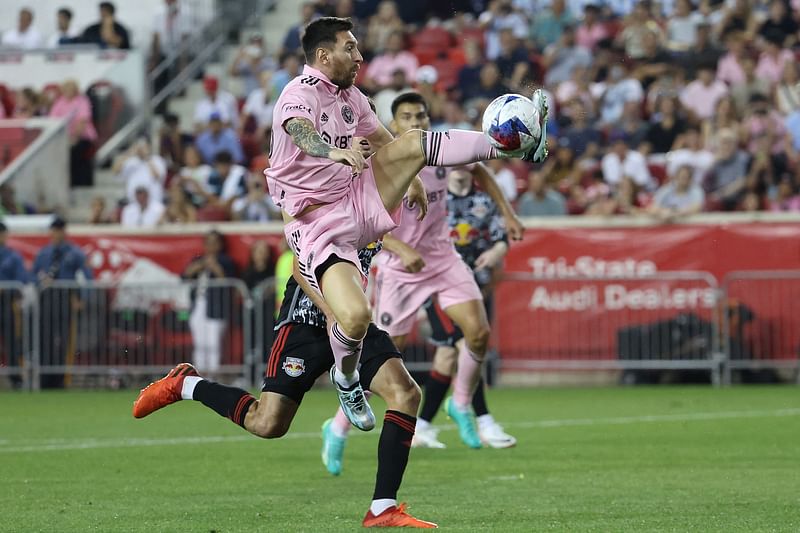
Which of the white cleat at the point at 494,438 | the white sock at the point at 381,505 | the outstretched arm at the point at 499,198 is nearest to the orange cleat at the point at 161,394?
the white sock at the point at 381,505

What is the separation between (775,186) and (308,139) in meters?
14.3

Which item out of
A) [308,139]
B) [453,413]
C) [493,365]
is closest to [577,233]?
[493,365]

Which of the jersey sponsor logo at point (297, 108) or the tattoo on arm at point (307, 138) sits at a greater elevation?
the jersey sponsor logo at point (297, 108)

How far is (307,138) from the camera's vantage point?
299 inches

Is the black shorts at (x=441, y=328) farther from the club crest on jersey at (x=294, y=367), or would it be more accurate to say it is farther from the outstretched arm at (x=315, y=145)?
the outstretched arm at (x=315, y=145)

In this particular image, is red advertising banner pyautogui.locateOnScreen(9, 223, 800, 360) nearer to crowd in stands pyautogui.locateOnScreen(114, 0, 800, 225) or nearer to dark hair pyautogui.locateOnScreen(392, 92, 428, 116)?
crowd in stands pyautogui.locateOnScreen(114, 0, 800, 225)

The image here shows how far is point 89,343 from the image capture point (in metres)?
20.9

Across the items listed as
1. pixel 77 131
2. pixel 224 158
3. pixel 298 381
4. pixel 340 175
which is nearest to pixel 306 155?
pixel 340 175

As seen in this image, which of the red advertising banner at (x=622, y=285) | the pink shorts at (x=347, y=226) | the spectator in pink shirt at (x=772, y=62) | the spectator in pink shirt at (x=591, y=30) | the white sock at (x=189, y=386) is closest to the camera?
the pink shorts at (x=347, y=226)

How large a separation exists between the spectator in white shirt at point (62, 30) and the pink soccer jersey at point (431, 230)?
17.2 meters

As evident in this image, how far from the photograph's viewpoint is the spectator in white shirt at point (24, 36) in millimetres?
28562

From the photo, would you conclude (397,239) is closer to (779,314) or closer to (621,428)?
(621,428)

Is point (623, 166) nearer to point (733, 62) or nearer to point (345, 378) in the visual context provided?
point (733, 62)

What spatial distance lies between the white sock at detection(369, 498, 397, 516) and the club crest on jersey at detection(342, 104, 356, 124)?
6.73 feet
